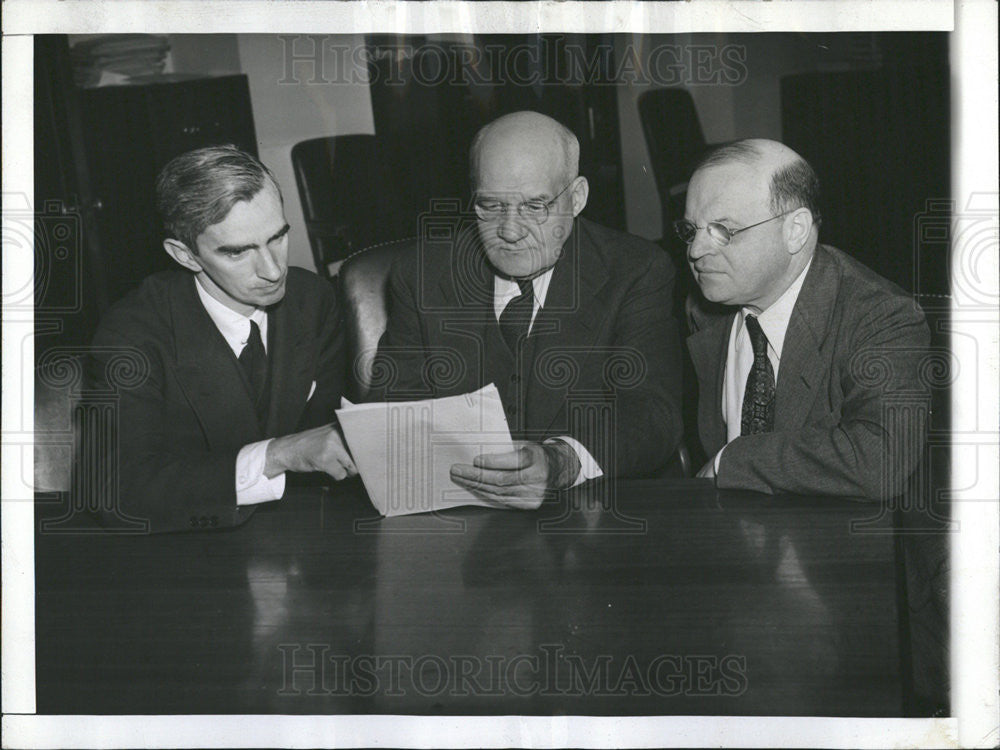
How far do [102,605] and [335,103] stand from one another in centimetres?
117

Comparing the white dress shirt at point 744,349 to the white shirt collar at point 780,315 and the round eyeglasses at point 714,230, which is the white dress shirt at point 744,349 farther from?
the round eyeglasses at point 714,230

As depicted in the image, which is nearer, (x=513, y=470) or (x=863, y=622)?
(x=863, y=622)

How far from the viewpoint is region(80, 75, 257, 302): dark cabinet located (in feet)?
6.87

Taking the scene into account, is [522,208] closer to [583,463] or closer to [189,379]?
[583,463]

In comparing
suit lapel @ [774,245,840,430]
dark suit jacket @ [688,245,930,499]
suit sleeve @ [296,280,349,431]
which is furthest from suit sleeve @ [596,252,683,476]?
suit sleeve @ [296,280,349,431]

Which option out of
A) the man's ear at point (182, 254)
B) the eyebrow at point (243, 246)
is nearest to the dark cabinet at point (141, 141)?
the man's ear at point (182, 254)

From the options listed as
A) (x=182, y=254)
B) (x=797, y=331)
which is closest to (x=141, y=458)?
(x=182, y=254)

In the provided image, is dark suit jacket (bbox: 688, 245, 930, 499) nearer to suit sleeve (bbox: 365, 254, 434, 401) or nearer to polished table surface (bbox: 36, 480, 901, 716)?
polished table surface (bbox: 36, 480, 901, 716)

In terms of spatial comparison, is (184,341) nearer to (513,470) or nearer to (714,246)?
(513,470)

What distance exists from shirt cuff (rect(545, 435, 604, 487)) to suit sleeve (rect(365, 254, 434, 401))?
313mm

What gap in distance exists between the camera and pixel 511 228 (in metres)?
2.09

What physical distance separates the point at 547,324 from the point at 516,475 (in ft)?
1.09

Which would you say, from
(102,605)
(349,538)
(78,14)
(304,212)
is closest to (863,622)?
(349,538)

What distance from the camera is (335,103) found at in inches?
82.7
